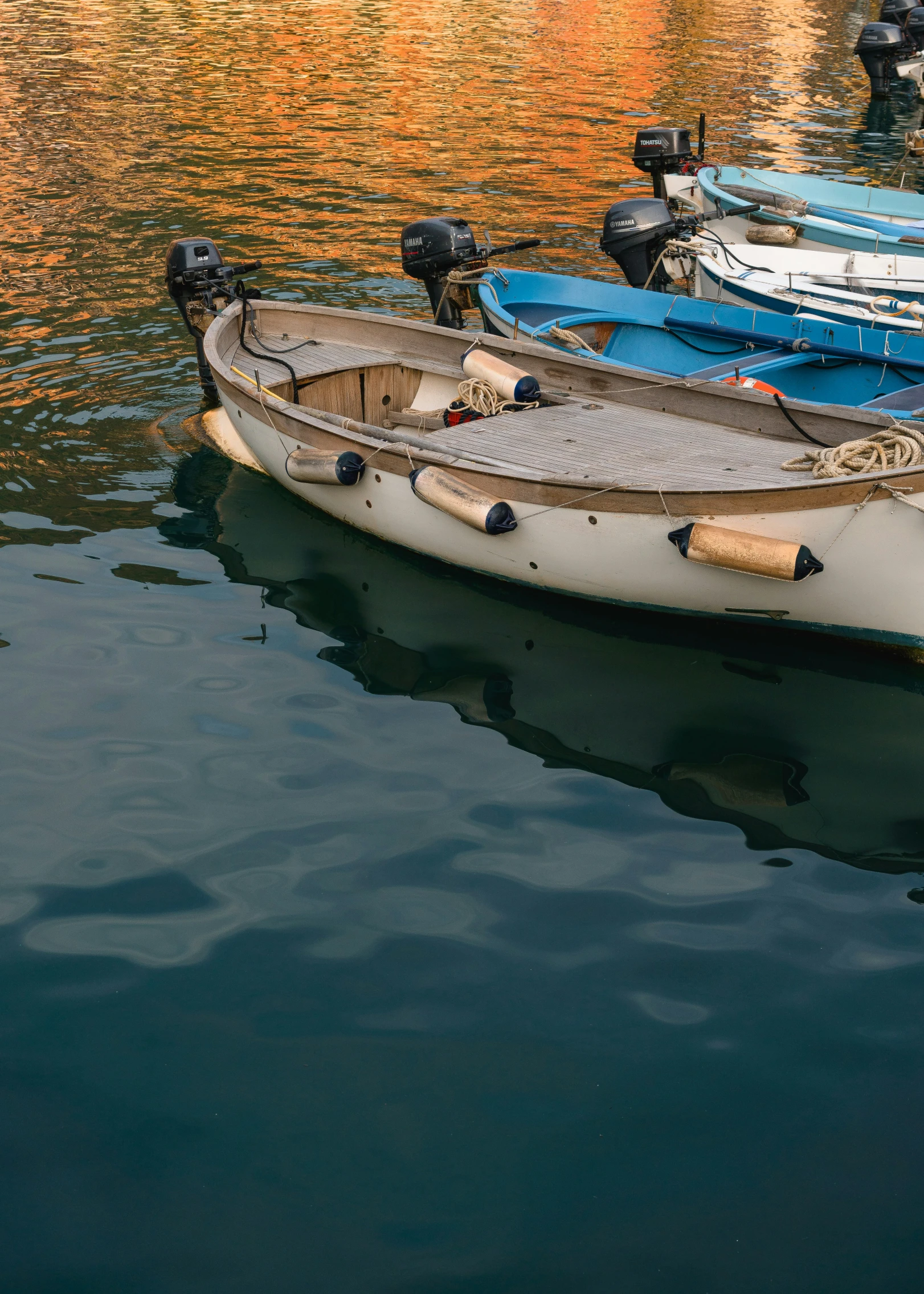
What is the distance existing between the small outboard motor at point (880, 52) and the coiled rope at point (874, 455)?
83.8 feet

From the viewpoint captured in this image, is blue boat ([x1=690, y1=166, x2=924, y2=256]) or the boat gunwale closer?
the boat gunwale

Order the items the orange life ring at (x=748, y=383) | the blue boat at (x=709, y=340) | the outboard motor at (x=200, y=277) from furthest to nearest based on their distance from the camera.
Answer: the outboard motor at (x=200, y=277)
the blue boat at (x=709, y=340)
the orange life ring at (x=748, y=383)

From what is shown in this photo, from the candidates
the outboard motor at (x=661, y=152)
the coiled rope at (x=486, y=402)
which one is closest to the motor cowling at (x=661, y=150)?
the outboard motor at (x=661, y=152)

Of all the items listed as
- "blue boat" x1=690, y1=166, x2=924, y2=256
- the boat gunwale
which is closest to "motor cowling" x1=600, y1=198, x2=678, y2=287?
"blue boat" x1=690, y1=166, x2=924, y2=256

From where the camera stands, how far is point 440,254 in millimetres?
11477

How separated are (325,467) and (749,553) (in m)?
3.18

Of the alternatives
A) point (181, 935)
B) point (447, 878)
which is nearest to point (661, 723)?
point (447, 878)

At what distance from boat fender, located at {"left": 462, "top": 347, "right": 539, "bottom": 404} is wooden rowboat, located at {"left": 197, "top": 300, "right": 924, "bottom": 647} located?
14 centimetres

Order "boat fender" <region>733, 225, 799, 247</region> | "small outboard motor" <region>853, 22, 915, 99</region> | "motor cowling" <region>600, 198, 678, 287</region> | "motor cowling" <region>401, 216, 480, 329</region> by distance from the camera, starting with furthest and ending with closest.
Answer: "small outboard motor" <region>853, 22, 915, 99</region> < "boat fender" <region>733, 225, 799, 247</region> < "motor cowling" <region>600, 198, 678, 287</region> < "motor cowling" <region>401, 216, 480, 329</region>

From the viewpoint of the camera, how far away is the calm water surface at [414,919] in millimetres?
4074

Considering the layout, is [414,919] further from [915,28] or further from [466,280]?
[915,28]

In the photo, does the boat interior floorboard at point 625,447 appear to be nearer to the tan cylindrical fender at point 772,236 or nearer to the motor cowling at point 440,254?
the motor cowling at point 440,254

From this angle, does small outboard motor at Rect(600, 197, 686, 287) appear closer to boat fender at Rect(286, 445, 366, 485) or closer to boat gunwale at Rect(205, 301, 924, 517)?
boat gunwale at Rect(205, 301, 924, 517)

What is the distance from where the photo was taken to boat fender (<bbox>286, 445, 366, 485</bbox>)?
320 inches
